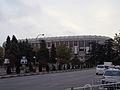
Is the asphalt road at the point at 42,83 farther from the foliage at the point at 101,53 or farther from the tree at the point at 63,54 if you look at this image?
the foliage at the point at 101,53

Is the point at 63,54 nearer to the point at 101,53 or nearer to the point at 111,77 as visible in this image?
the point at 101,53

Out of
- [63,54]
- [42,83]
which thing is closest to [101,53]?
[63,54]

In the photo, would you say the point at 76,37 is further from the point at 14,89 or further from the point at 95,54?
the point at 14,89

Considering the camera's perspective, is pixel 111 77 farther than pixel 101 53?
No

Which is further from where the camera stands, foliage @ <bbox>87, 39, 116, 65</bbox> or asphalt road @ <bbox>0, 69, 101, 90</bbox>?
Result: foliage @ <bbox>87, 39, 116, 65</bbox>

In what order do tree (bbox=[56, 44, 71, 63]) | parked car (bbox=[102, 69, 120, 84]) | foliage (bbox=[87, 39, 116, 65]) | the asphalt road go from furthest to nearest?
foliage (bbox=[87, 39, 116, 65])
tree (bbox=[56, 44, 71, 63])
the asphalt road
parked car (bbox=[102, 69, 120, 84])

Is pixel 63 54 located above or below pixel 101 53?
below

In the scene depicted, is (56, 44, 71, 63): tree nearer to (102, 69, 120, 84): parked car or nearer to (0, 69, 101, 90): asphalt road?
(0, 69, 101, 90): asphalt road

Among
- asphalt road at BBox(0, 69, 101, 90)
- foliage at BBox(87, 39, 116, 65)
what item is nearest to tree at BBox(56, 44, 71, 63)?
foliage at BBox(87, 39, 116, 65)

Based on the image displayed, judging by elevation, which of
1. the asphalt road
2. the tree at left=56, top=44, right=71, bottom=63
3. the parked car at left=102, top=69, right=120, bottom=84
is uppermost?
the tree at left=56, top=44, right=71, bottom=63

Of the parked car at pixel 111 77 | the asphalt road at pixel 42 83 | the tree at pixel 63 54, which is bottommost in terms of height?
the asphalt road at pixel 42 83

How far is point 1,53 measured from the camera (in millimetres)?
117125

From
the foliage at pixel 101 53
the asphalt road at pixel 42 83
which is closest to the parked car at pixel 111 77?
the asphalt road at pixel 42 83

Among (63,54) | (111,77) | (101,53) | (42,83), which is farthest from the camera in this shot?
(101,53)
